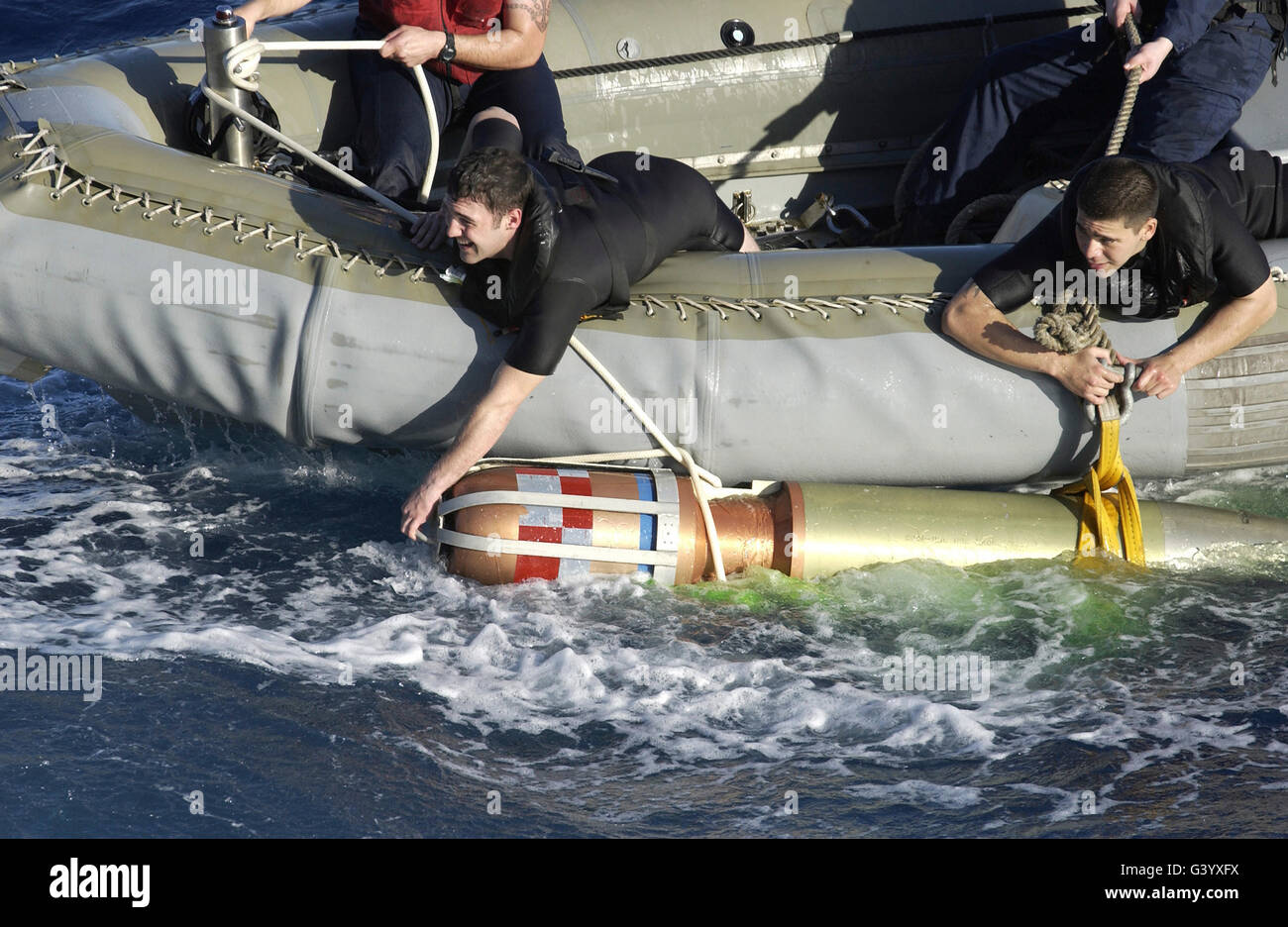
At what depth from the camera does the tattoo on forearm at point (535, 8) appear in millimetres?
4062

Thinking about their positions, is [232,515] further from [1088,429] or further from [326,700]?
[1088,429]

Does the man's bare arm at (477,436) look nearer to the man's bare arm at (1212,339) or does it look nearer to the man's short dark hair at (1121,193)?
the man's short dark hair at (1121,193)

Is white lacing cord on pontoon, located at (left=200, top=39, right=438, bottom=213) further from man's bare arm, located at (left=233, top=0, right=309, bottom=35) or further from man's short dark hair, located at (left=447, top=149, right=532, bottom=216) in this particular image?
man's short dark hair, located at (left=447, top=149, right=532, bottom=216)

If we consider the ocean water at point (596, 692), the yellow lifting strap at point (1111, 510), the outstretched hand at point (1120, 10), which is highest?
the outstretched hand at point (1120, 10)

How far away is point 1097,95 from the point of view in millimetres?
4449

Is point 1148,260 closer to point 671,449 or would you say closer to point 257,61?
point 671,449

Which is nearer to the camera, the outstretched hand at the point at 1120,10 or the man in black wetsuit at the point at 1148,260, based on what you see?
the man in black wetsuit at the point at 1148,260

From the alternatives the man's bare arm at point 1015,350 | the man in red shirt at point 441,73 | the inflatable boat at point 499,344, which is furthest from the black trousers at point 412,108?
the man's bare arm at point 1015,350

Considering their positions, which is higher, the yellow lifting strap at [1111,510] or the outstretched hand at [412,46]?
the outstretched hand at [412,46]

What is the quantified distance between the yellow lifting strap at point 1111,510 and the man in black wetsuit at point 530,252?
1304 millimetres

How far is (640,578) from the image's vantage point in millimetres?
3445

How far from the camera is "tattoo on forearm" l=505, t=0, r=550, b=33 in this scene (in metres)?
4.06

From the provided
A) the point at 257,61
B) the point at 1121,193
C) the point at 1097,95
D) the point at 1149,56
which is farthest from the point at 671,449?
the point at 1097,95

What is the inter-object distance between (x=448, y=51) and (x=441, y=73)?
279 millimetres
